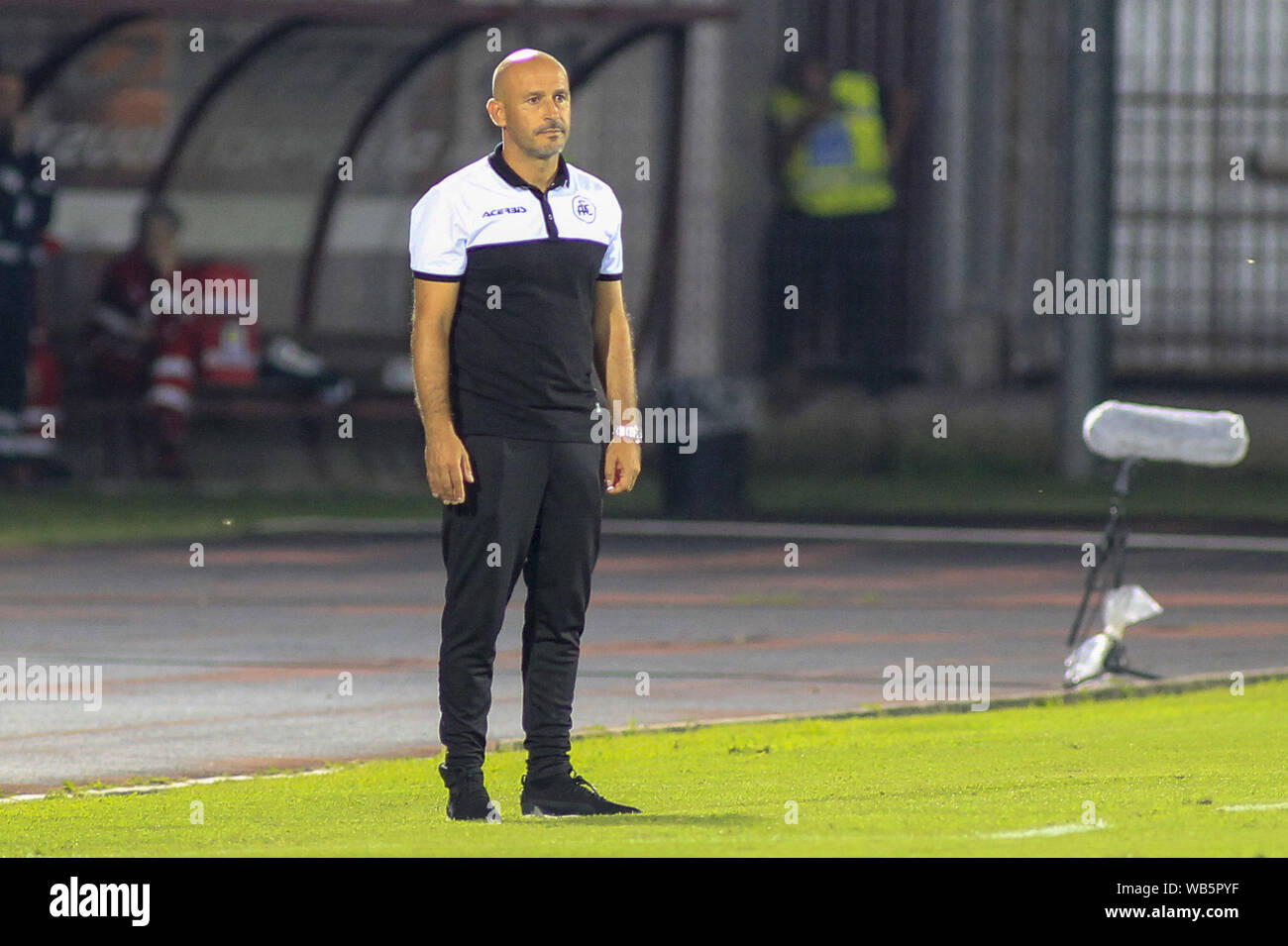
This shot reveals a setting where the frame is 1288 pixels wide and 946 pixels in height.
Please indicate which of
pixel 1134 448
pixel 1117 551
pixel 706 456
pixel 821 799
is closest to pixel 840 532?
pixel 706 456

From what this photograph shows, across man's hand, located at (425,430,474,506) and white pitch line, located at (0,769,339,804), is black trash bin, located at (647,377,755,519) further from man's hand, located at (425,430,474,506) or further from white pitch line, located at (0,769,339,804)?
man's hand, located at (425,430,474,506)

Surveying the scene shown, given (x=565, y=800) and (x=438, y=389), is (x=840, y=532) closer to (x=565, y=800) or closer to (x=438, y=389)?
(x=565, y=800)

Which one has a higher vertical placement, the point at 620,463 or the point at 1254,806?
the point at 620,463

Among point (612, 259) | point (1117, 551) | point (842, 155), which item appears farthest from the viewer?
point (842, 155)

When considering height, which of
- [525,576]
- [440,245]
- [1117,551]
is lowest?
[1117,551]

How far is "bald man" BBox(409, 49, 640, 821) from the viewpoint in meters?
7.53

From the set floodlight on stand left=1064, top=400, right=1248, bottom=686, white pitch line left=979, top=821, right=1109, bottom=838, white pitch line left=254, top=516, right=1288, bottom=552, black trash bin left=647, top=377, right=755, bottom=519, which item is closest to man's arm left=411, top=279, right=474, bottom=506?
white pitch line left=979, top=821, right=1109, bottom=838

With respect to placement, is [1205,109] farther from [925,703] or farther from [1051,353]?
[925,703]

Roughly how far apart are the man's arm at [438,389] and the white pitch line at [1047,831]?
1581 millimetres

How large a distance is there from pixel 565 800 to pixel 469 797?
10.7 inches

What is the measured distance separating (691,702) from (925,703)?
95 centimetres

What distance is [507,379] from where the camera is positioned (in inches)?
297

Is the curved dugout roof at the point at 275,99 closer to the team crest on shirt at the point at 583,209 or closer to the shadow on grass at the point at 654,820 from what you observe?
the team crest on shirt at the point at 583,209

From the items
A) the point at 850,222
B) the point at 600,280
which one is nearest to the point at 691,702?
the point at 600,280
